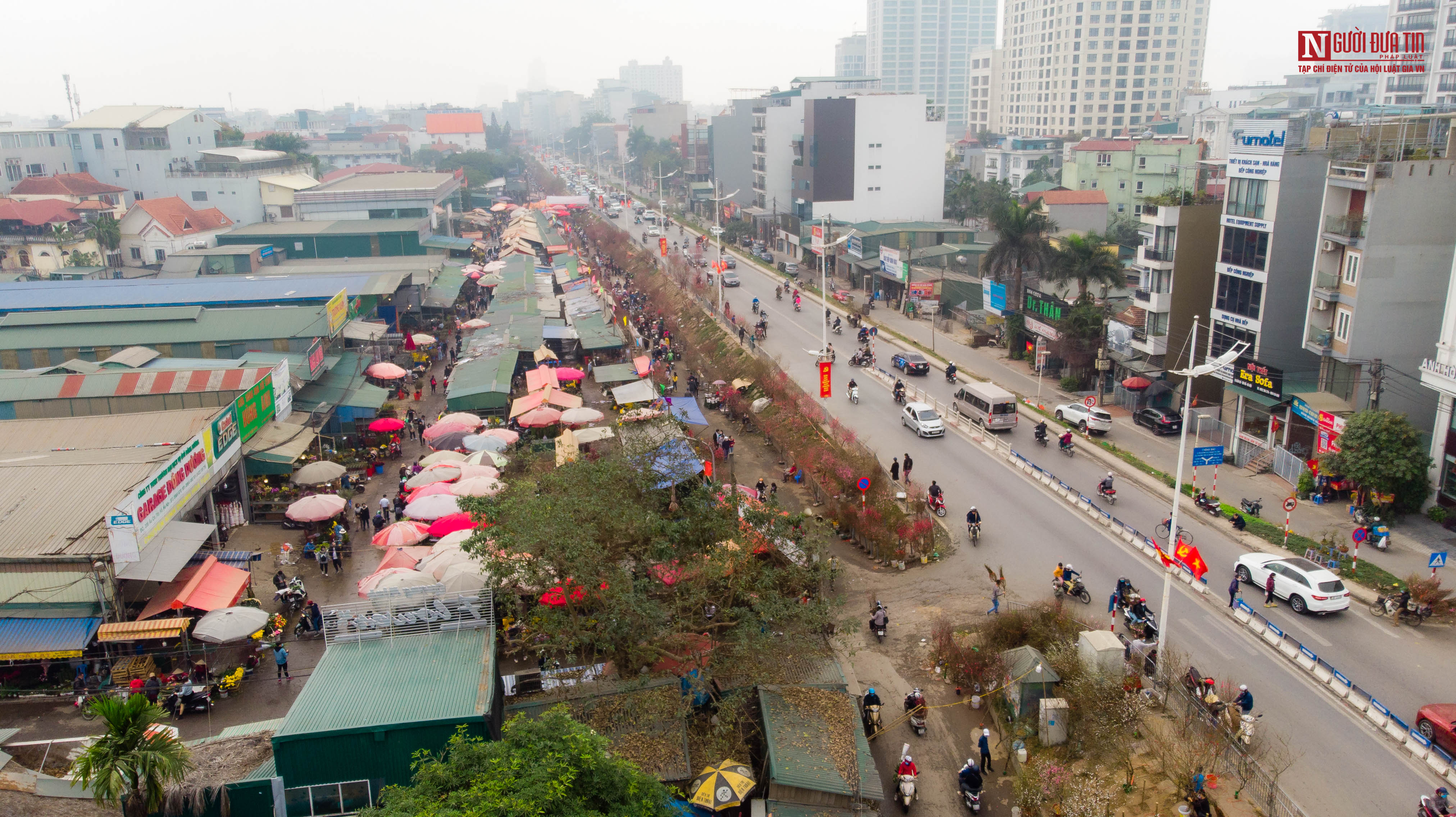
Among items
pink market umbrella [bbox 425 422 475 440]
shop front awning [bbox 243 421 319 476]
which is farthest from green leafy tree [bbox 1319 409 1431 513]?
shop front awning [bbox 243 421 319 476]

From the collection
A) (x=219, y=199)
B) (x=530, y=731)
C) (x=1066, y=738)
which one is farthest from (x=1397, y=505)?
(x=219, y=199)

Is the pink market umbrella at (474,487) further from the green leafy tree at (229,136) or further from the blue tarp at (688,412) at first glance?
the green leafy tree at (229,136)

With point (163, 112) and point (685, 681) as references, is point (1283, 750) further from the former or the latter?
point (163, 112)

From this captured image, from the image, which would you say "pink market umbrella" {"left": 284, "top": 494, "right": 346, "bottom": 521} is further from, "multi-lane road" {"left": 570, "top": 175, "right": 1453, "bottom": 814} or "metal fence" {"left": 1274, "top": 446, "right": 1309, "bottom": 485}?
"metal fence" {"left": 1274, "top": 446, "right": 1309, "bottom": 485}

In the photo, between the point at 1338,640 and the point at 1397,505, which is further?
the point at 1397,505

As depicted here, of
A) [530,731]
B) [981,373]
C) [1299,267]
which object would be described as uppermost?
[1299,267]
